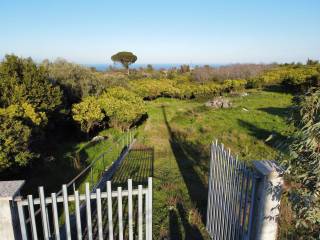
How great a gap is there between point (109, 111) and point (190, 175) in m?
9.41

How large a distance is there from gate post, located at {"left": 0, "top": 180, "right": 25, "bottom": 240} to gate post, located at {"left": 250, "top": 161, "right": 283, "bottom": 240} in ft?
9.25

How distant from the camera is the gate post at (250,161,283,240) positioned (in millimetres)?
3055

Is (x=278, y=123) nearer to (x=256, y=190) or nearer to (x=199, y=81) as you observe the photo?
(x=256, y=190)

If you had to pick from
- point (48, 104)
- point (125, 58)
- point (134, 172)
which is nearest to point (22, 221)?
point (134, 172)

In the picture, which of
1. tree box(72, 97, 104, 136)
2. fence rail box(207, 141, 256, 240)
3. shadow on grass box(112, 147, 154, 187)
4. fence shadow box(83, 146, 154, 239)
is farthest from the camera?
tree box(72, 97, 104, 136)

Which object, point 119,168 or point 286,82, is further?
point 286,82

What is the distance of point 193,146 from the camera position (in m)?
12.3

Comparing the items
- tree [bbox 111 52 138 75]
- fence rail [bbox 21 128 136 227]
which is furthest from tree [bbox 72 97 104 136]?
tree [bbox 111 52 138 75]

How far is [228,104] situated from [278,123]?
24.0 feet

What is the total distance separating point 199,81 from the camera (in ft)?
126

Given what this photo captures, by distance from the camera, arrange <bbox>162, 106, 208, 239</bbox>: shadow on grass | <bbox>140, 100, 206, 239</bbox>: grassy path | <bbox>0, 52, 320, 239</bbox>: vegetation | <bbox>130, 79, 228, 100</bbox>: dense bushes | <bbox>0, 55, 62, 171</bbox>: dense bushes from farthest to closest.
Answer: <bbox>130, 79, 228, 100</bbox>: dense bushes → <bbox>0, 55, 62, 171</bbox>: dense bushes → <bbox>162, 106, 208, 239</bbox>: shadow on grass → <bbox>140, 100, 206, 239</bbox>: grassy path → <bbox>0, 52, 320, 239</bbox>: vegetation

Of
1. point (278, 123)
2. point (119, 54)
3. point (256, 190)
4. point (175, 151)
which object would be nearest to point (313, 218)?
point (256, 190)

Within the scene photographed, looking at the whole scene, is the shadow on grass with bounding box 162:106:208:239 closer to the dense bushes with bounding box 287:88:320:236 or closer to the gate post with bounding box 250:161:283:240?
the gate post with bounding box 250:161:283:240

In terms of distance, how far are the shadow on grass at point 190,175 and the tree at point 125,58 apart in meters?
45.4
